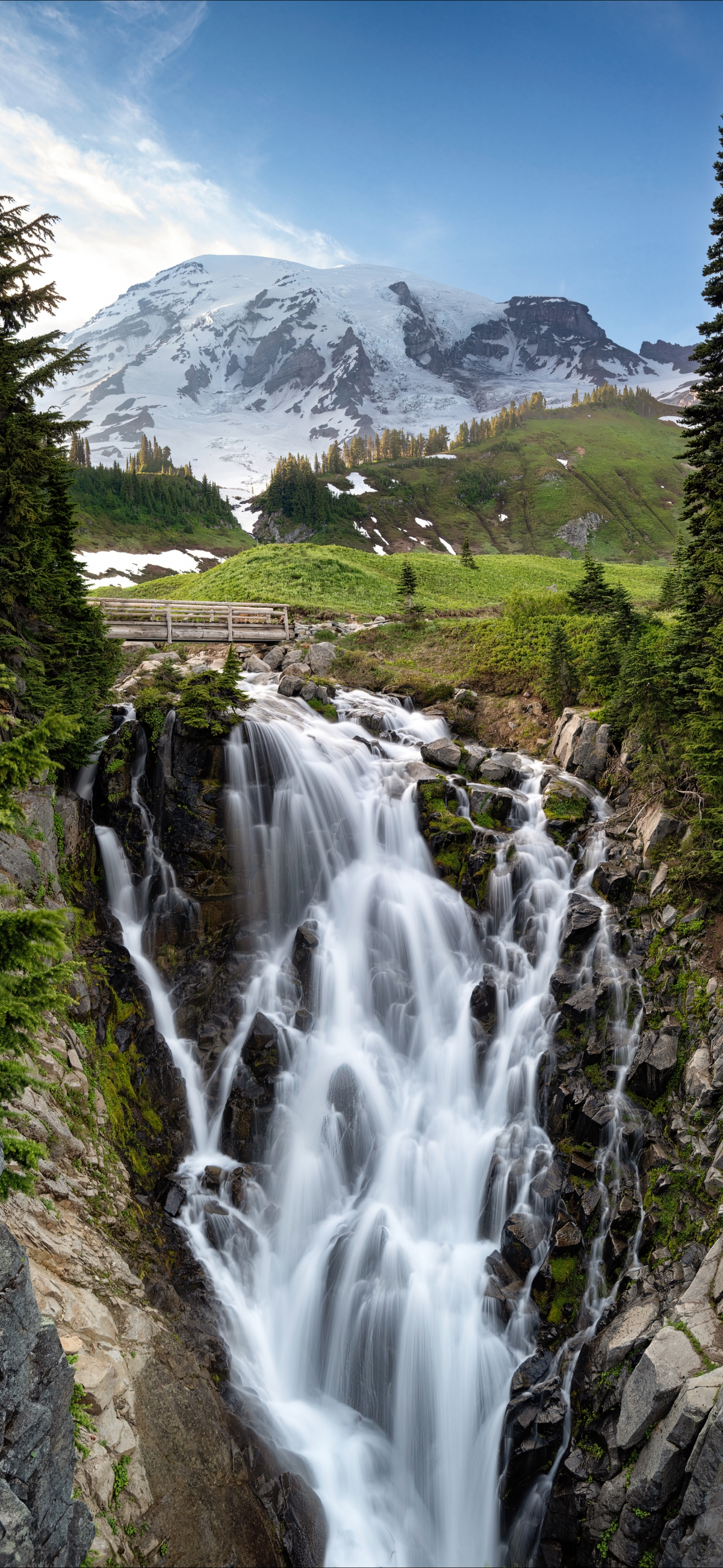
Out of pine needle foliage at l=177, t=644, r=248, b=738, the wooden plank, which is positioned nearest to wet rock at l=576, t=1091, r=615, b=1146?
pine needle foliage at l=177, t=644, r=248, b=738

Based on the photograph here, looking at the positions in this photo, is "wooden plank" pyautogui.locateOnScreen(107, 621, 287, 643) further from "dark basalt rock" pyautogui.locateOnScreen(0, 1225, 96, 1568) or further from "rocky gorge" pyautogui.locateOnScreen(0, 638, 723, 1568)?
"dark basalt rock" pyautogui.locateOnScreen(0, 1225, 96, 1568)

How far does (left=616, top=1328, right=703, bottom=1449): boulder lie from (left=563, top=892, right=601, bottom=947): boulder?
23.1 feet

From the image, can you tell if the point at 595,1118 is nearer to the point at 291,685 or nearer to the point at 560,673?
the point at 560,673

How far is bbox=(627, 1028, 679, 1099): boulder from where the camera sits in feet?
39.7

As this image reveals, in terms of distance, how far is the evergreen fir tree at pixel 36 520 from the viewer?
45.6 ft

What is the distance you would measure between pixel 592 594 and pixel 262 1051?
21.8 m

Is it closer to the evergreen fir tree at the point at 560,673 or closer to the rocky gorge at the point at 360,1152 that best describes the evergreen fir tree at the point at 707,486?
the rocky gorge at the point at 360,1152

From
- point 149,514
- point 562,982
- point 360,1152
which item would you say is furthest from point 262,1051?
point 149,514

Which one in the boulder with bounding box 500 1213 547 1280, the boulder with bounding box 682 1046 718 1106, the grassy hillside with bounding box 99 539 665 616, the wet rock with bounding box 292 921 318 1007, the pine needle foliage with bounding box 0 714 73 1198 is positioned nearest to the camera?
the pine needle foliage with bounding box 0 714 73 1198

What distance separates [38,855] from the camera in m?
13.7

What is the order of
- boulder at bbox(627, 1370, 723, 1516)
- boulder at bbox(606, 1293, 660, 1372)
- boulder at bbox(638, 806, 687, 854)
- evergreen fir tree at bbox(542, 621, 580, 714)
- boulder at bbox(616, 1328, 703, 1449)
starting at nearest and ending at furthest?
boulder at bbox(627, 1370, 723, 1516) < boulder at bbox(616, 1328, 703, 1449) < boulder at bbox(606, 1293, 660, 1372) < boulder at bbox(638, 806, 687, 854) < evergreen fir tree at bbox(542, 621, 580, 714)

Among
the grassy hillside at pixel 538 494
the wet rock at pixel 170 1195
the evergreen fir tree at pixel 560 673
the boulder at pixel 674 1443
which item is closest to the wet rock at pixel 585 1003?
the boulder at pixel 674 1443

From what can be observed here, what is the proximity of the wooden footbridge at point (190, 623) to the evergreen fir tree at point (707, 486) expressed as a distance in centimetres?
1804

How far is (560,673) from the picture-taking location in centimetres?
2305
